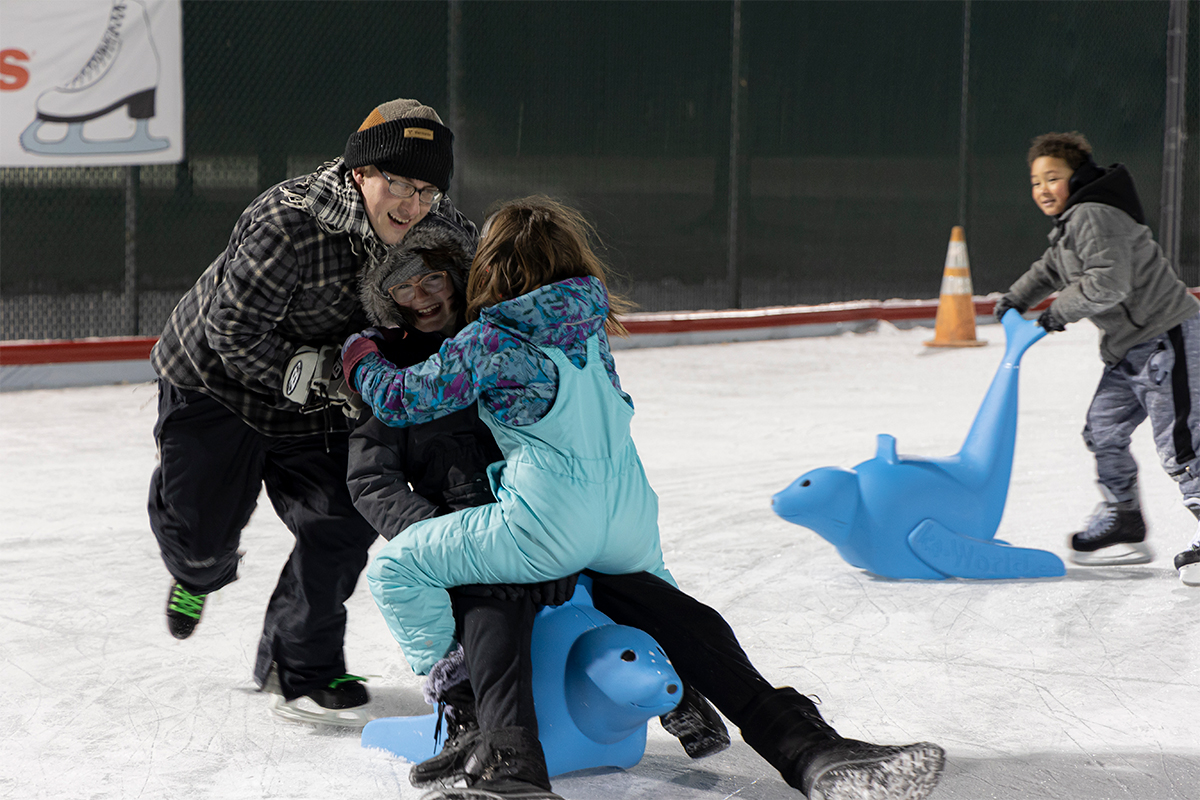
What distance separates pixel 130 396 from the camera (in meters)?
7.43

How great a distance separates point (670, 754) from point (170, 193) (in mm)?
6622

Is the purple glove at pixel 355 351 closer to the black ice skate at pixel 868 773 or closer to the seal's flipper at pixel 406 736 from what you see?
the seal's flipper at pixel 406 736

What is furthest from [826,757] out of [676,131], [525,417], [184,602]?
[676,131]

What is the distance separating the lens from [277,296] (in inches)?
109

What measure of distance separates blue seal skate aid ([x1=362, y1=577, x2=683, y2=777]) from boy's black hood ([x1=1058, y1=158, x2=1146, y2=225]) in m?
2.33

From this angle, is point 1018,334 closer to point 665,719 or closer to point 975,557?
point 975,557

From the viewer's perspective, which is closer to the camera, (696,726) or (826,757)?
(826,757)

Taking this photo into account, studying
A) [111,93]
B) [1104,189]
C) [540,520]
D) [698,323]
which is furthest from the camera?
[698,323]

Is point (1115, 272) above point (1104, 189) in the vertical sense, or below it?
below

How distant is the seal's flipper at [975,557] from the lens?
3930mm

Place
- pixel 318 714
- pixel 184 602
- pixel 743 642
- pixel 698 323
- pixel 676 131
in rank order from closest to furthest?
Answer: pixel 318 714
pixel 184 602
pixel 743 642
pixel 698 323
pixel 676 131

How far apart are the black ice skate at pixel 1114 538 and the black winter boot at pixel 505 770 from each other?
2529 millimetres

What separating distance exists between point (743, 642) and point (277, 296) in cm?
156

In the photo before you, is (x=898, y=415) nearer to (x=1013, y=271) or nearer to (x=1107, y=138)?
(x=1013, y=271)
